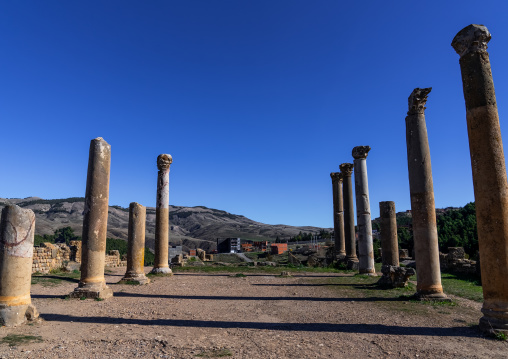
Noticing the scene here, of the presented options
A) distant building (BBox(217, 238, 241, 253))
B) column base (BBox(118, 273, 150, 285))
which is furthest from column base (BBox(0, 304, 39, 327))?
distant building (BBox(217, 238, 241, 253))

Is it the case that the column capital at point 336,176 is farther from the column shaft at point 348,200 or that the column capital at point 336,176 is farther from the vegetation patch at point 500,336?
the vegetation patch at point 500,336

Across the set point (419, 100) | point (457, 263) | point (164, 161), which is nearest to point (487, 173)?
point (419, 100)

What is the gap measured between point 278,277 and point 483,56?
13140mm

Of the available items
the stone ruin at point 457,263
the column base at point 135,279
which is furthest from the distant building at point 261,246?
the column base at point 135,279

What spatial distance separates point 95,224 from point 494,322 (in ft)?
35.5

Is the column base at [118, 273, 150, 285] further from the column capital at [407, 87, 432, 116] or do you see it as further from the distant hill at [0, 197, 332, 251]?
the distant hill at [0, 197, 332, 251]

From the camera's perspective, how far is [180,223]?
13925 cm

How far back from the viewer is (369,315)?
322 inches

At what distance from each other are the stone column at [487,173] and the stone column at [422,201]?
285 centimetres

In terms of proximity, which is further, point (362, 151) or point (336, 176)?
point (336, 176)

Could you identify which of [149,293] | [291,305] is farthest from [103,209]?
[291,305]

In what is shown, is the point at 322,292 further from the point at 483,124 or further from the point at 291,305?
the point at 483,124

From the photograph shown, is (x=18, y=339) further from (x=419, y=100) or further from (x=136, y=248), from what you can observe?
(x=419, y=100)

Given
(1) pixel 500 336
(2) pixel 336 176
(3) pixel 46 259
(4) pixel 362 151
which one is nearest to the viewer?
(1) pixel 500 336
